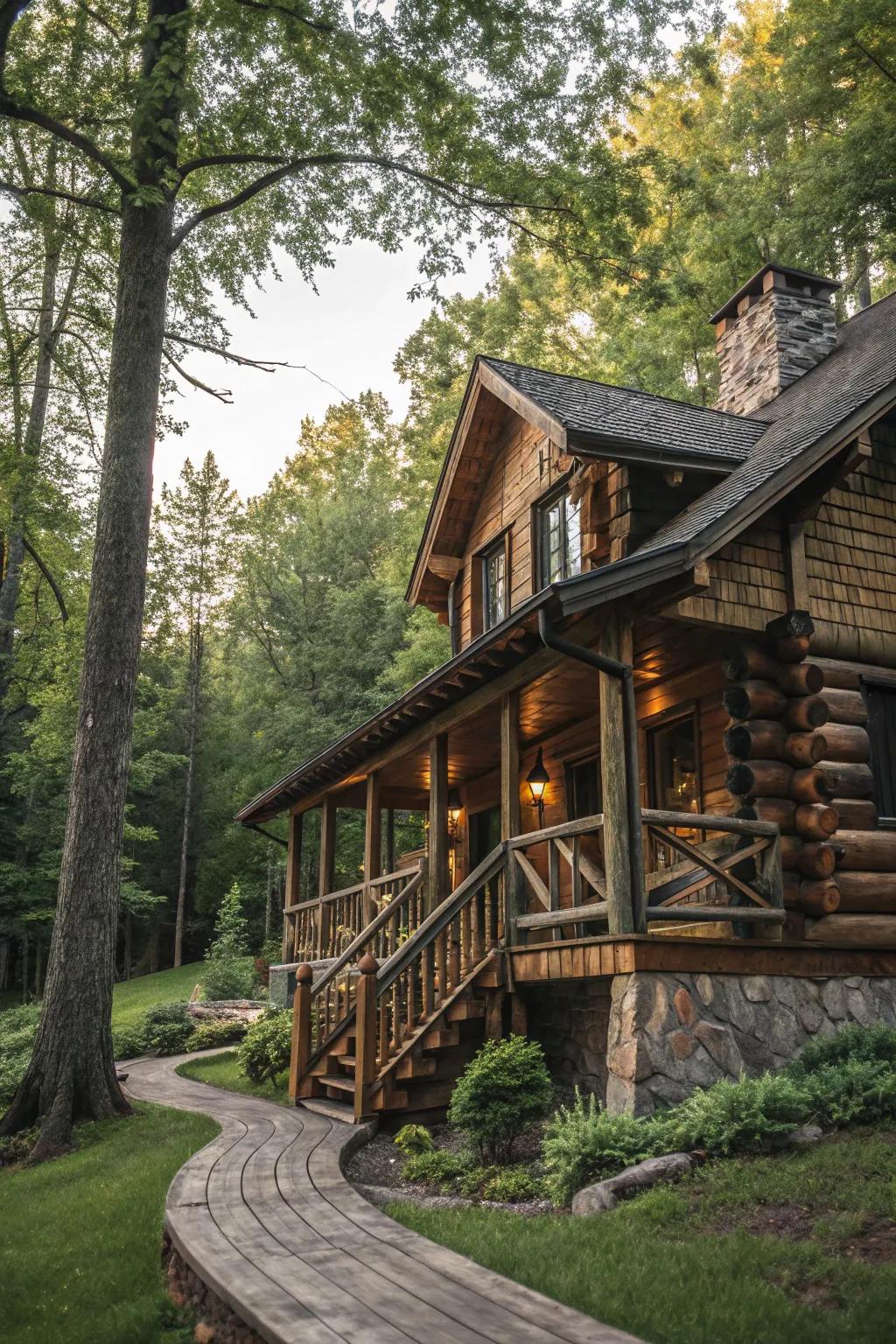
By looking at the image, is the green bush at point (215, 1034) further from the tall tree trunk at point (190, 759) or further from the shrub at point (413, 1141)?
the tall tree trunk at point (190, 759)

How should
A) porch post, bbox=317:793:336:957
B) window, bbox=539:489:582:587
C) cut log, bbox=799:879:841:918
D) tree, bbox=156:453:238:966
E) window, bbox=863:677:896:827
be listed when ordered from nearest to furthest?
cut log, bbox=799:879:841:918 → window, bbox=863:677:896:827 → window, bbox=539:489:582:587 → porch post, bbox=317:793:336:957 → tree, bbox=156:453:238:966

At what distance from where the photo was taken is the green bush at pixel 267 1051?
1246cm

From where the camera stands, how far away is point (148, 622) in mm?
36438

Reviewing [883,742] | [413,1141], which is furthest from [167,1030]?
[883,742]

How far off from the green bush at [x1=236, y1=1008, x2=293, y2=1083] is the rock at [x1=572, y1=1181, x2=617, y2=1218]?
21.2 feet

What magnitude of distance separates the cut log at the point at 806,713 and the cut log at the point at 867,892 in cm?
141

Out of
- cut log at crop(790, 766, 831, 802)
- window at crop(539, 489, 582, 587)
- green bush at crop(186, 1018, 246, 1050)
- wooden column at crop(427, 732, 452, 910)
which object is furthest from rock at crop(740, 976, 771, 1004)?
green bush at crop(186, 1018, 246, 1050)

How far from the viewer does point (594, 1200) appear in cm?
621

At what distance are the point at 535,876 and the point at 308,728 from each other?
72.0 feet

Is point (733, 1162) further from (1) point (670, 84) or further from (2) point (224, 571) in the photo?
(2) point (224, 571)

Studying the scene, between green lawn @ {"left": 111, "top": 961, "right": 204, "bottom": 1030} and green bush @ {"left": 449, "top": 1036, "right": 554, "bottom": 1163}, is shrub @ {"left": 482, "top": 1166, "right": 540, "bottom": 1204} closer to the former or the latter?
green bush @ {"left": 449, "top": 1036, "right": 554, "bottom": 1163}

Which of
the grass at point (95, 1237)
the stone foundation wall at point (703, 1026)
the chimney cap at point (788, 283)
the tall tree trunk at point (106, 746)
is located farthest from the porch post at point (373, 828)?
the chimney cap at point (788, 283)

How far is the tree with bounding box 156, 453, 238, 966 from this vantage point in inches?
1441

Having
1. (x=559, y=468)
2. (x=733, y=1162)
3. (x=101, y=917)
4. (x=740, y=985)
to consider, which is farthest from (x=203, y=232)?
(x=733, y=1162)
